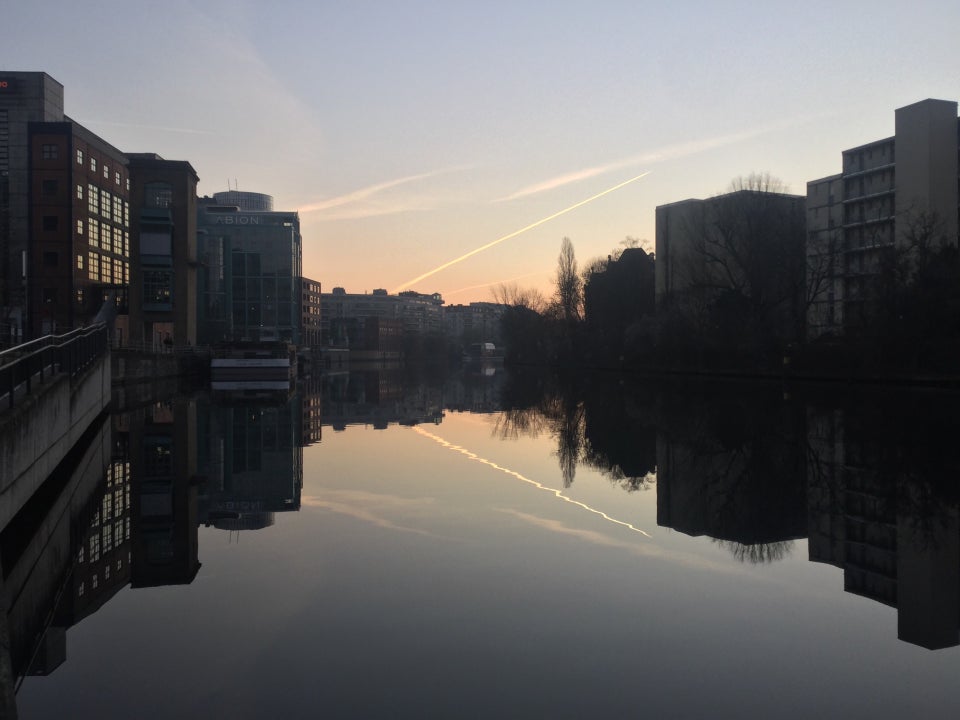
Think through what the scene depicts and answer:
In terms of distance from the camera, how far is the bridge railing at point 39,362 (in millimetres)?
9844

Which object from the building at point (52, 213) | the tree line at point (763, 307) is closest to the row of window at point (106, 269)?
the building at point (52, 213)

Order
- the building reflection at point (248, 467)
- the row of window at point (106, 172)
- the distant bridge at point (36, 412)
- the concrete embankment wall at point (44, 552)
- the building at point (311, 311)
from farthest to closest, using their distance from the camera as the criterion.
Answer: the building at point (311, 311), the row of window at point (106, 172), the building reflection at point (248, 467), the distant bridge at point (36, 412), the concrete embankment wall at point (44, 552)

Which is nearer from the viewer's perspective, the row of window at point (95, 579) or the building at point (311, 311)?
the row of window at point (95, 579)

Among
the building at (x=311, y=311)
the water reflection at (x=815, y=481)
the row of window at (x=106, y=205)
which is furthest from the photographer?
the building at (x=311, y=311)

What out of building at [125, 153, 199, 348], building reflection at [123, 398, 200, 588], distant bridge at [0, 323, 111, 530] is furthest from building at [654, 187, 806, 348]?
distant bridge at [0, 323, 111, 530]

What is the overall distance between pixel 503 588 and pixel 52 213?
216 ft

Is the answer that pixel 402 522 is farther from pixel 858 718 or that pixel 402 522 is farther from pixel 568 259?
pixel 568 259

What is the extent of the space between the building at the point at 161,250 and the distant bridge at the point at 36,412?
5020cm

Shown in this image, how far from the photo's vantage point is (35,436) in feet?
35.1

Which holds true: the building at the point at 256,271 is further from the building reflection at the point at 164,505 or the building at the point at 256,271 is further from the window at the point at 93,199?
the building reflection at the point at 164,505

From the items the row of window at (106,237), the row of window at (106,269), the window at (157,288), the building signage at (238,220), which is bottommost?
the window at (157,288)

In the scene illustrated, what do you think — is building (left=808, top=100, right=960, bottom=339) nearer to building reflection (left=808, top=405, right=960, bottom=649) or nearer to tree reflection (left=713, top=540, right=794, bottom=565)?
building reflection (left=808, top=405, right=960, bottom=649)

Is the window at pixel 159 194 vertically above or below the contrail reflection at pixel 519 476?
above

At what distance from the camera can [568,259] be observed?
101 meters
